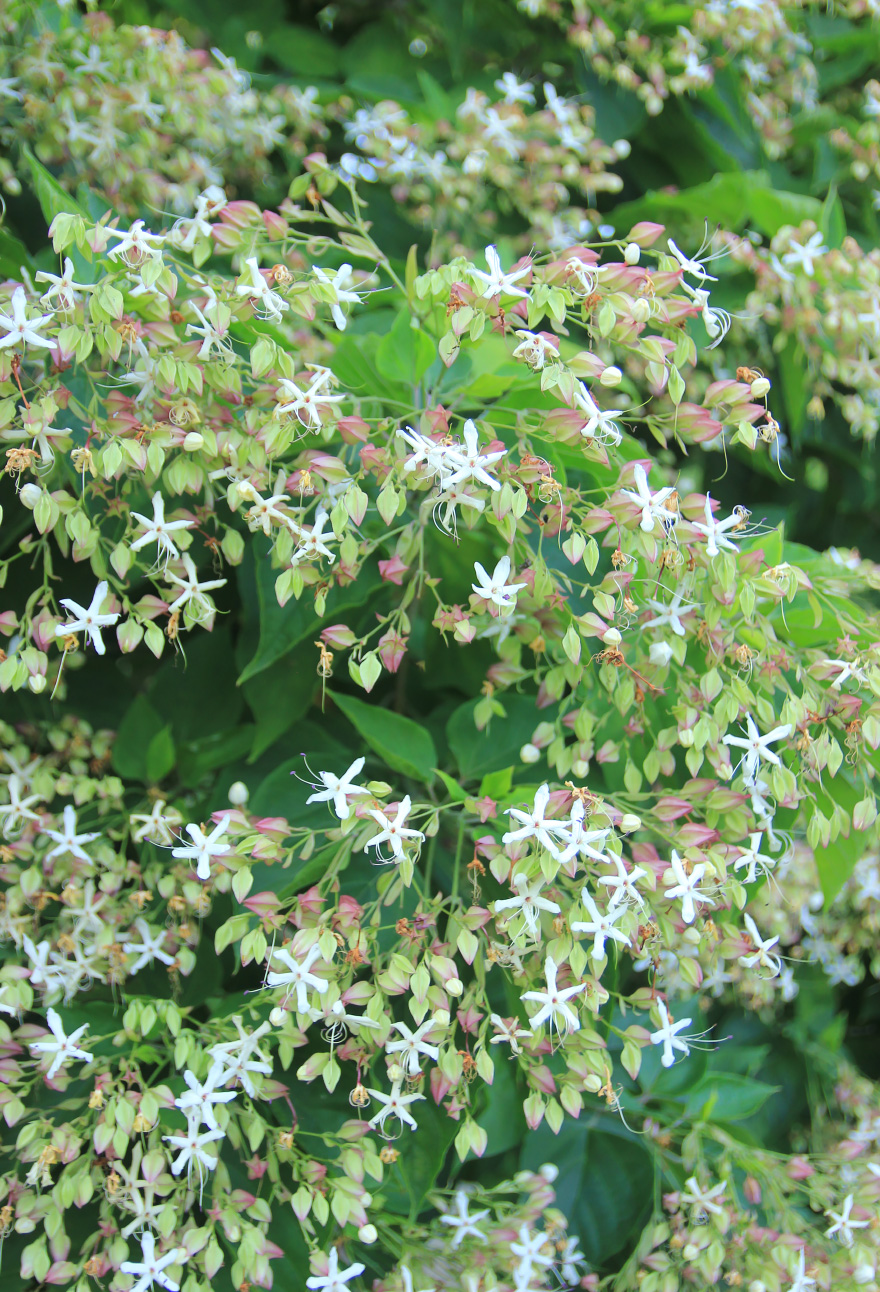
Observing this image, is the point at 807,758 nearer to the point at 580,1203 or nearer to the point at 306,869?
the point at 306,869

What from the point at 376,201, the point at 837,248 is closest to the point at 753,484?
the point at 837,248

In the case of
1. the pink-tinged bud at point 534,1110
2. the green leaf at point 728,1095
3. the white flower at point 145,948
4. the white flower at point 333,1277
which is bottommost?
the green leaf at point 728,1095

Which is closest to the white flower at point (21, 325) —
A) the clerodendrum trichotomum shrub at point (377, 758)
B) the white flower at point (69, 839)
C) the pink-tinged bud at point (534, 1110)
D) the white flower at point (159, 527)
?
the clerodendrum trichotomum shrub at point (377, 758)

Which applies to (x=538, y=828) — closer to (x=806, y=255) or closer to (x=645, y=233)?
(x=645, y=233)

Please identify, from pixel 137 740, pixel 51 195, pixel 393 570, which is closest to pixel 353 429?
pixel 393 570

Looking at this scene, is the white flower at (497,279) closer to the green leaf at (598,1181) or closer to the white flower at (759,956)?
the white flower at (759,956)

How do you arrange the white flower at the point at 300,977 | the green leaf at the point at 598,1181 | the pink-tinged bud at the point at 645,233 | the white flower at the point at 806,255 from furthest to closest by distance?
the white flower at the point at 806,255
the green leaf at the point at 598,1181
the pink-tinged bud at the point at 645,233
the white flower at the point at 300,977
